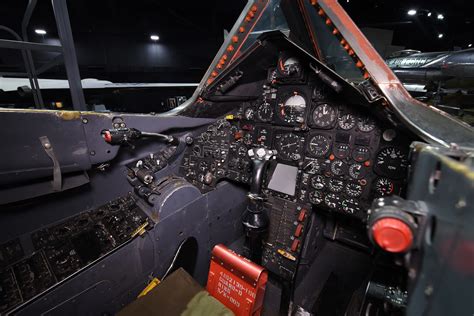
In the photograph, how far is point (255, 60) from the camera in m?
2.14

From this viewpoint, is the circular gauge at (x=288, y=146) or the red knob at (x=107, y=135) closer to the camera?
the red knob at (x=107, y=135)

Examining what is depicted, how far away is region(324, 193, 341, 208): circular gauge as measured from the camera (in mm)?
2012

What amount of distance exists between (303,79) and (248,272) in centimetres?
182

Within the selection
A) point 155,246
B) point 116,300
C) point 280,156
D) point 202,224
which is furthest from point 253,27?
point 116,300

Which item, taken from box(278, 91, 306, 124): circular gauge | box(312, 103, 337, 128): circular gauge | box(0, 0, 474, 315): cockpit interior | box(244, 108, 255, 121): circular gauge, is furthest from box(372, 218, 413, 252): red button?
box(244, 108, 255, 121): circular gauge

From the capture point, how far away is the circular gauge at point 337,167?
200 cm

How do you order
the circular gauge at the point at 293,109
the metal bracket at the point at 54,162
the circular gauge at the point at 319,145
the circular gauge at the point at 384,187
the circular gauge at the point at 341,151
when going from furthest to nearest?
the circular gauge at the point at 293,109, the circular gauge at the point at 319,145, the circular gauge at the point at 341,151, the circular gauge at the point at 384,187, the metal bracket at the point at 54,162

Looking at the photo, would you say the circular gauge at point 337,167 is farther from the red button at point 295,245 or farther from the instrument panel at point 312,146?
the red button at point 295,245

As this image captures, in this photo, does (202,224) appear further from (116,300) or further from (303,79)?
(303,79)

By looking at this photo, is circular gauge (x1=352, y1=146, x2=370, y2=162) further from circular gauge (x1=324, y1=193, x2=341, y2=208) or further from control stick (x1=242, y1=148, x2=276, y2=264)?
control stick (x1=242, y1=148, x2=276, y2=264)

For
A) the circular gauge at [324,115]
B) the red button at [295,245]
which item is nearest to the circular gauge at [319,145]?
the circular gauge at [324,115]

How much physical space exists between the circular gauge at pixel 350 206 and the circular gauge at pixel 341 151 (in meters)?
0.40

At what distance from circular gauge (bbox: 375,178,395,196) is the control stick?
96 centimetres

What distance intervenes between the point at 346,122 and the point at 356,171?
45cm
